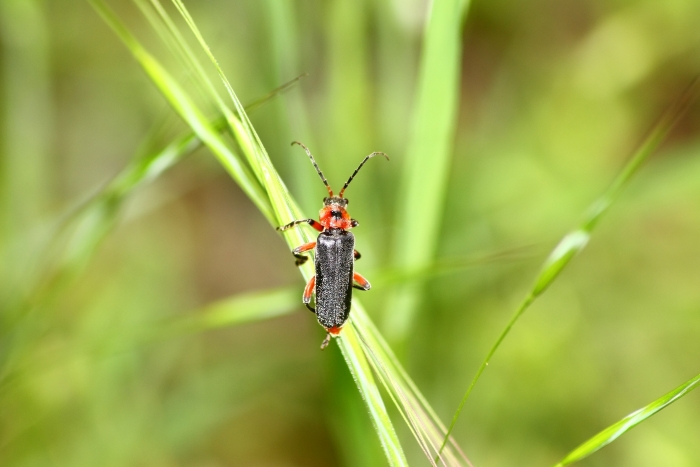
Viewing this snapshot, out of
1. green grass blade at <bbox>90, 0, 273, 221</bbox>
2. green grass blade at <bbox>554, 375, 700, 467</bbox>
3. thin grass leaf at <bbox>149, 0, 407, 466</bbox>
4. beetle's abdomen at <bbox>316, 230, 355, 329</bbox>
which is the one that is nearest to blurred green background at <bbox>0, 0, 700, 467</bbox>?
beetle's abdomen at <bbox>316, 230, 355, 329</bbox>

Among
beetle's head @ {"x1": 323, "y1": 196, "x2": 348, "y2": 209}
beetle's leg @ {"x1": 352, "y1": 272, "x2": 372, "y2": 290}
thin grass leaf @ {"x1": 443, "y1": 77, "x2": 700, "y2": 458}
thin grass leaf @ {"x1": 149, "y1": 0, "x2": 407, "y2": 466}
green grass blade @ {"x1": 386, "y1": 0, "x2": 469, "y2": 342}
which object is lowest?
thin grass leaf @ {"x1": 443, "y1": 77, "x2": 700, "y2": 458}

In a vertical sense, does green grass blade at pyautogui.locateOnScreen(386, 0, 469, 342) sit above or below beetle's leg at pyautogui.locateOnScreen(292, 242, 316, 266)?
above

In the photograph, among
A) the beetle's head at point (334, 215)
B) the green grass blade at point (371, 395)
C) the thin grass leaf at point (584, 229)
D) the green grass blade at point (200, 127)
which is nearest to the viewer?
the thin grass leaf at point (584, 229)

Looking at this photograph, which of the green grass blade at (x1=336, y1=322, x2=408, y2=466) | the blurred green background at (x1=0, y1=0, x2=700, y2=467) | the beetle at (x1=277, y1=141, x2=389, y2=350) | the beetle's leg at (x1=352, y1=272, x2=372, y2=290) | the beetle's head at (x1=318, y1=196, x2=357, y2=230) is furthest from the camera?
the blurred green background at (x1=0, y1=0, x2=700, y2=467)

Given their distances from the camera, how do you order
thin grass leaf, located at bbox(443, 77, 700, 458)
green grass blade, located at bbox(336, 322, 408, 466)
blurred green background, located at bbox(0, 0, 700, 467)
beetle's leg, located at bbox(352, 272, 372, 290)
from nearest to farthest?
thin grass leaf, located at bbox(443, 77, 700, 458) < green grass blade, located at bbox(336, 322, 408, 466) < beetle's leg, located at bbox(352, 272, 372, 290) < blurred green background, located at bbox(0, 0, 700, 467)

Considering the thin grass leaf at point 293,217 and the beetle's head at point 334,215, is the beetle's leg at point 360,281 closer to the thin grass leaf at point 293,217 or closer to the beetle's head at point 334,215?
the beetle's head at point 334,215

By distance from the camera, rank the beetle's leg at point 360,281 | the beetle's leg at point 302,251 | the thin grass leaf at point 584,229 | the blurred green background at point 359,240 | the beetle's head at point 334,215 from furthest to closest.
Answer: the blurred green background at point 359,240 < the beetle's head at point 334,215 < the beetle's leg at point 360,281 < the beetle's leg at point 302,251 < the thin grass leaf at point 584,229

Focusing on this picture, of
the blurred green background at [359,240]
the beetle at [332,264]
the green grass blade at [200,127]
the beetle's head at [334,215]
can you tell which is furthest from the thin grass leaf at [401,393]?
the beetle's head at [334,215]

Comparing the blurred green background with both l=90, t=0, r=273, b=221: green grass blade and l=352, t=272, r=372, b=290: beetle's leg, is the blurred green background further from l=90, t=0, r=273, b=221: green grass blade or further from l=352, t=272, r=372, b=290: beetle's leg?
l=90, t=0, r=273, b=221: green grass blade

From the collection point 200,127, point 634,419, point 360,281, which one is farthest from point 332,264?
point 634,419
